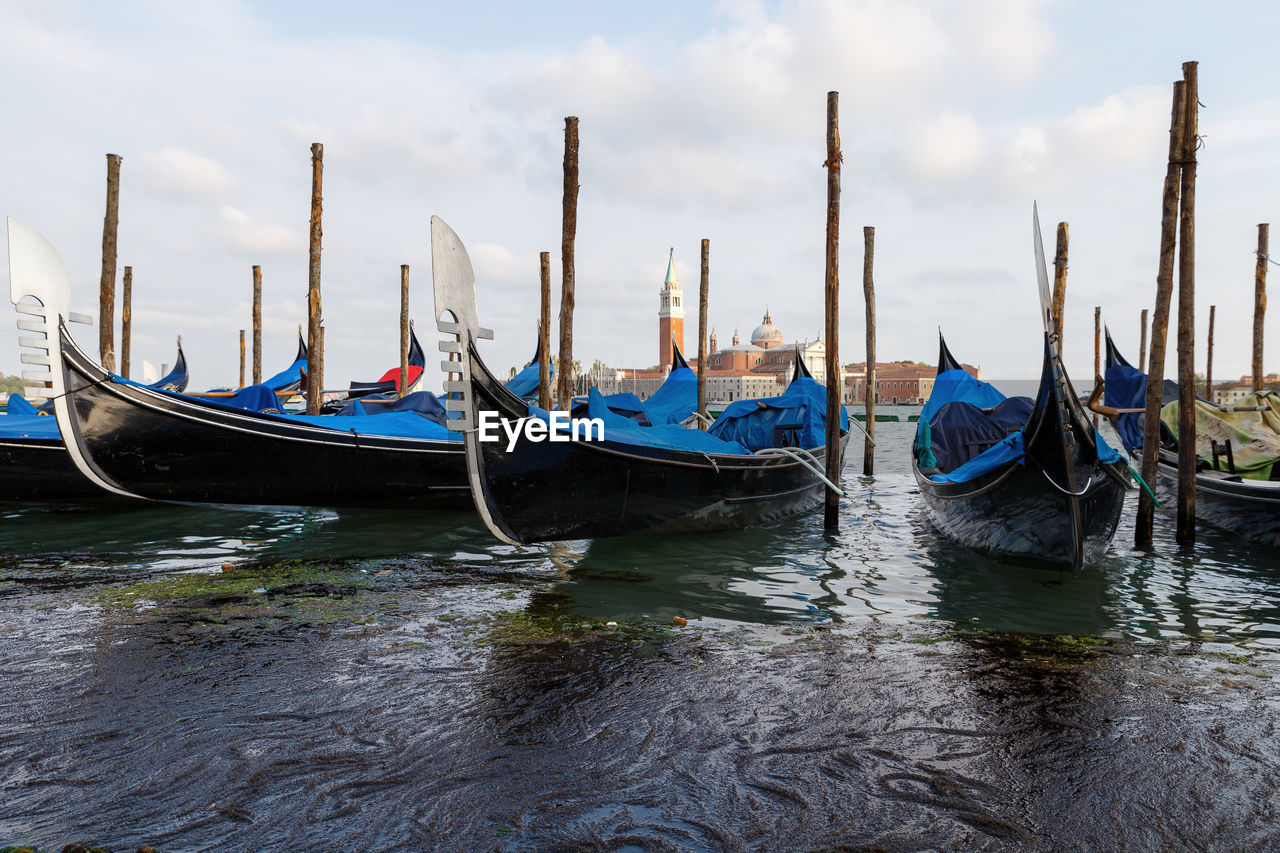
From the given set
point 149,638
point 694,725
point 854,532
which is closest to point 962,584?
point 854,532

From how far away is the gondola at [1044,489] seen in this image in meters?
4.84

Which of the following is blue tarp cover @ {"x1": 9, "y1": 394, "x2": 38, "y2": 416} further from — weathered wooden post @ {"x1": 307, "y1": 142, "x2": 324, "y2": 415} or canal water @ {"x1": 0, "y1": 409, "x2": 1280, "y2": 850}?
canal water @ {"x1": 0, "y1": 409, "x2": 1280, "y2": 850}

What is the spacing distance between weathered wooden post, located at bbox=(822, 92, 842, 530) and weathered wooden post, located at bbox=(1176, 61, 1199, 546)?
2.46 meters

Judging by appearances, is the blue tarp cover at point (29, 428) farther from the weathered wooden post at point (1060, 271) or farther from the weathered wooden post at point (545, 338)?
the weathered wooden post at point (1060, 271)

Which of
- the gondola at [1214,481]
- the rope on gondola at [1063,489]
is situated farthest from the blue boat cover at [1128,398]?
the rope on gondola at [1063,489]

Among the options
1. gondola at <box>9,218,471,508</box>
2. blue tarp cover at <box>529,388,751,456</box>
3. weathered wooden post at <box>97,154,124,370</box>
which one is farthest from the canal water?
weathered wooden post at <box>97,154,124,370</box>

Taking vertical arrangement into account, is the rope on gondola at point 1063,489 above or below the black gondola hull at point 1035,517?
above

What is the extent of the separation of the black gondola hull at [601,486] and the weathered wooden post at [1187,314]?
123 inches

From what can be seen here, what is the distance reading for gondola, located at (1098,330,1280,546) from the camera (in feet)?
19.8

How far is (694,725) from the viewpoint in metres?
2.63

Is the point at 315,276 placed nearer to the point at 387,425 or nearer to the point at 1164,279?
the point at 387,425

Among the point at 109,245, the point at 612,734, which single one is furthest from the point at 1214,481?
the point at 109,245

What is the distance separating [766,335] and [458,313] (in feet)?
286

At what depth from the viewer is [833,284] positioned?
22.9 feet
